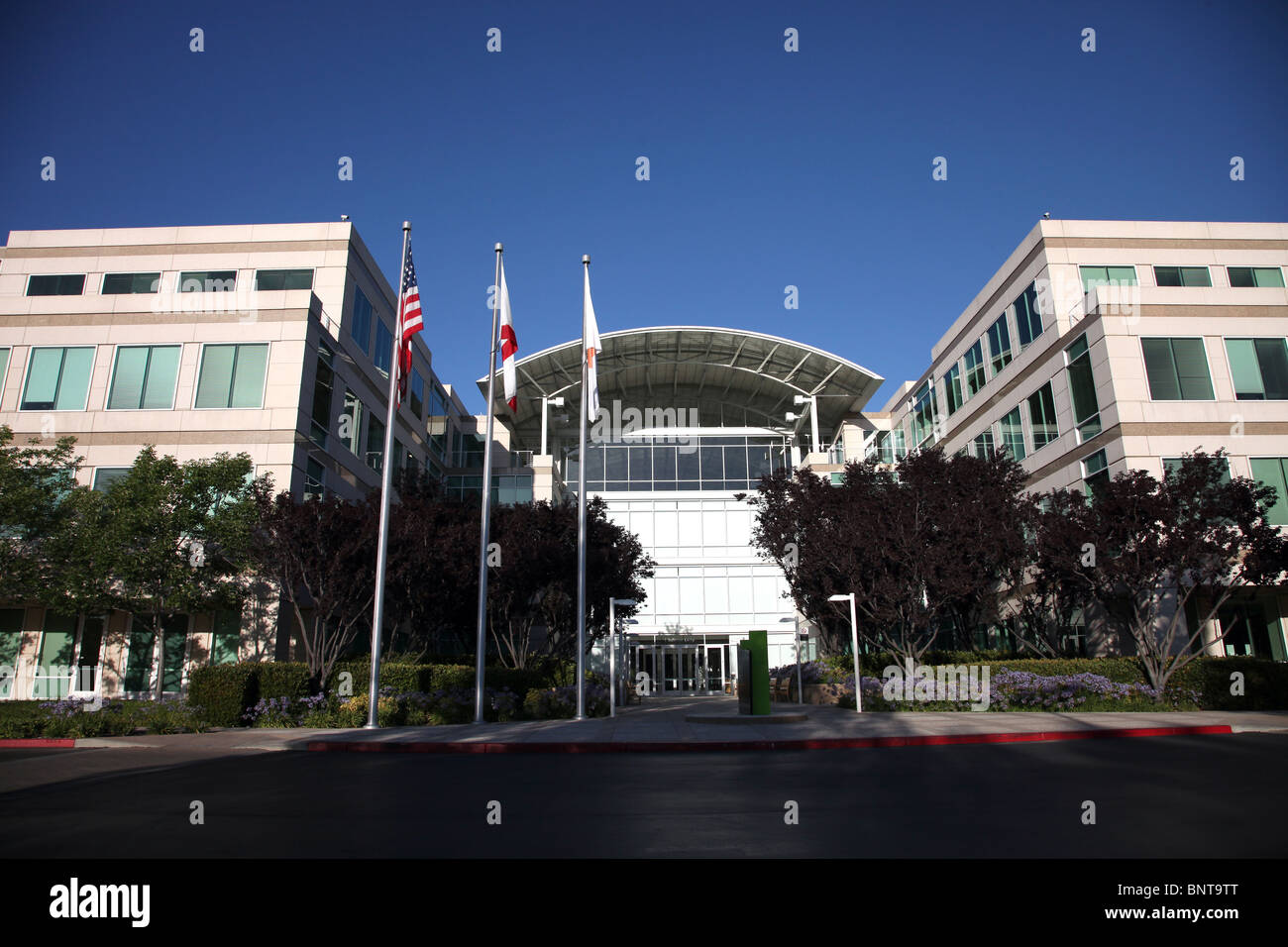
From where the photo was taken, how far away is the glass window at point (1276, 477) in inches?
978

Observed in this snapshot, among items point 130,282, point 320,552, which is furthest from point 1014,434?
point 130,282

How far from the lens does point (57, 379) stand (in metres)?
27.0

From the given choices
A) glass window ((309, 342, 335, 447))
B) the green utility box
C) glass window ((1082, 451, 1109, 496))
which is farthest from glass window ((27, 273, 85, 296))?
glass window ((1082, 451, 1109, 496))

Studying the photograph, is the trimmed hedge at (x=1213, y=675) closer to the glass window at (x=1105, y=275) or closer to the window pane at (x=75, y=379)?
the glass window at (x=1105, y=275)

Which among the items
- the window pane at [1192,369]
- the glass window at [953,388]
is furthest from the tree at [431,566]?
the glass window at [953,388]

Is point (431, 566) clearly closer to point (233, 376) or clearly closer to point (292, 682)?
point (292, 682)

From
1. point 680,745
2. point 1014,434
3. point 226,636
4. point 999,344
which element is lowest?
point 680,745

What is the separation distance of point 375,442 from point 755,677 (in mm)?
20621

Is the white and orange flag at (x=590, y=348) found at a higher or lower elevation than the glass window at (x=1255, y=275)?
lower

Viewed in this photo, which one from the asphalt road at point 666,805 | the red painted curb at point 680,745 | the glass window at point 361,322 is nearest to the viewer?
the asphalt road at point 666,805

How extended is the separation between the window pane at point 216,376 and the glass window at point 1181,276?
3295 centimetres

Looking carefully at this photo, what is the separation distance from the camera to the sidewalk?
14.3 metres
